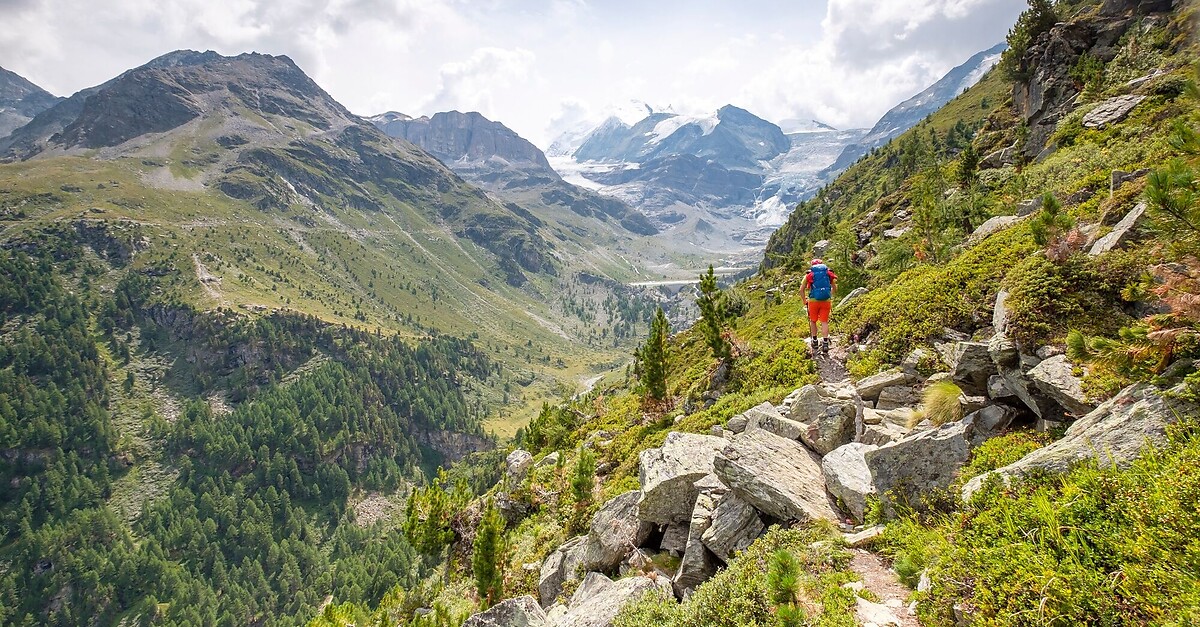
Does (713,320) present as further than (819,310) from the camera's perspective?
Yes

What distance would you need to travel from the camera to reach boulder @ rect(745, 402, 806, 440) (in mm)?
13703

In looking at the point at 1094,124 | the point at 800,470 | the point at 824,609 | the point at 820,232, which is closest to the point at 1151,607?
the point at 824,609

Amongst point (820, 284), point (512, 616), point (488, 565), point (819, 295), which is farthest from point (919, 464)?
point (488, 565)

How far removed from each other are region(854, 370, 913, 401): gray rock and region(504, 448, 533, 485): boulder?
835 inches

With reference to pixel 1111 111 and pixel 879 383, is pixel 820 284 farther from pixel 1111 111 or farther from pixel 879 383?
pixel 1111 111

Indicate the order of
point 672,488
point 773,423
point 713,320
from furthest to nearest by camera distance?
point 713,320 → point 773,423 → point 672,488

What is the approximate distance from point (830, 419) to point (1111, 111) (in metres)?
30.6

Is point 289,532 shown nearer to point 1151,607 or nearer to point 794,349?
point 794,349

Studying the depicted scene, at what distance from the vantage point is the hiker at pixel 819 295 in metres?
18.9

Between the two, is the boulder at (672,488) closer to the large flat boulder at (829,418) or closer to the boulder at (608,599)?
the boulder at (608,599)

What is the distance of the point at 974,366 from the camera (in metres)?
11.2

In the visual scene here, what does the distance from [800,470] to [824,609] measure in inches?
186

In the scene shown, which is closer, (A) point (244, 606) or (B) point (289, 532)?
(A) point (244, 606)

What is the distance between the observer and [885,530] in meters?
8.55
